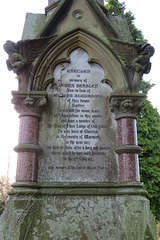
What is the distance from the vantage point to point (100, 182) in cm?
413

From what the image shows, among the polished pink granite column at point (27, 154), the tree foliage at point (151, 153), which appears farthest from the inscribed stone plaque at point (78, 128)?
the tree foliage at point (151, 153)

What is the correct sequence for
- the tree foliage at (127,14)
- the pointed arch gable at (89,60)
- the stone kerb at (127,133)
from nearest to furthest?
the stone kerb at (127,133), the pointed arch gable at (89,60), the tree foliage at (127,14)

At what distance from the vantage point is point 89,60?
4.80m

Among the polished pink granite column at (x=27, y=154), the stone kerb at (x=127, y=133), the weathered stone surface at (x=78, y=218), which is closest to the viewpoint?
the weathered stone surface at (x=78, y=218)

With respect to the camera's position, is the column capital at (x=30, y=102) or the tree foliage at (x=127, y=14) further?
the tree foliage at (x=127, y=14)

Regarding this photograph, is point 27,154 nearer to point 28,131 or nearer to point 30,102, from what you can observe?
point 28,131

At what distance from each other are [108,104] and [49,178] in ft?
5.88

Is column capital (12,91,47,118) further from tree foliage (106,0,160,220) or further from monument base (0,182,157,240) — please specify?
tree foliage (106,0,160,220)

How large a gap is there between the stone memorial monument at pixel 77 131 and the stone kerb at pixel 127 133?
0.06 ft

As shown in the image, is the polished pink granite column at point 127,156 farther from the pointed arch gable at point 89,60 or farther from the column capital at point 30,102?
the column capital at point 30,102

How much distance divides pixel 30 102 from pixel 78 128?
3.30ft

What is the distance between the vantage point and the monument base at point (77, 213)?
11.9 feet

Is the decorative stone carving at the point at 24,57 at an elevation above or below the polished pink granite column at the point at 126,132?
above

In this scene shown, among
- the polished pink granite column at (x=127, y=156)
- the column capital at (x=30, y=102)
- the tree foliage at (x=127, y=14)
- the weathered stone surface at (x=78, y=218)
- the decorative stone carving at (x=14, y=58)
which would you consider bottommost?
the weathered stone surface at (x=78, y=218)
